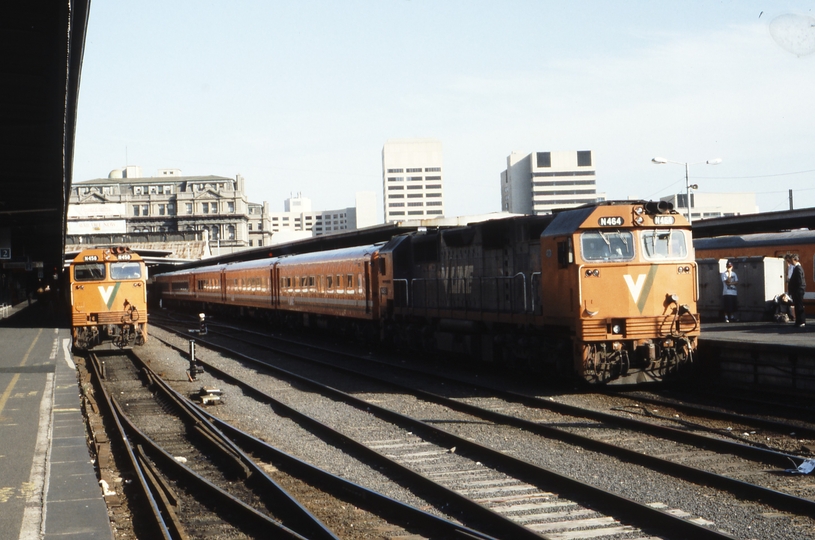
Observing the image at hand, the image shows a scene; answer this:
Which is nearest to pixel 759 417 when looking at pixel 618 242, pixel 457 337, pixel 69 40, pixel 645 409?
pixel 645 409

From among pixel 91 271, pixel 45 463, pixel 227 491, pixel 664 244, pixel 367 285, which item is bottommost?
pixel 227 491

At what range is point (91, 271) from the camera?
2472 centimetres

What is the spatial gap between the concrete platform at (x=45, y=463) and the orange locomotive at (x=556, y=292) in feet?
26.7

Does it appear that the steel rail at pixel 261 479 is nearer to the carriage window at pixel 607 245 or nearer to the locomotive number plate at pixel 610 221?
the carriage window at pixel 607 245

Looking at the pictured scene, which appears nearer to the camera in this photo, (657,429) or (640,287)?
(657,429)

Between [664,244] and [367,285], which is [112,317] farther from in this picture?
[664,244]

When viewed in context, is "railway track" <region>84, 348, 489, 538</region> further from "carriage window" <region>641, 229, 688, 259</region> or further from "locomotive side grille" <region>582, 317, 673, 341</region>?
"carriage window" <region>641, 229, 688, 259</region>

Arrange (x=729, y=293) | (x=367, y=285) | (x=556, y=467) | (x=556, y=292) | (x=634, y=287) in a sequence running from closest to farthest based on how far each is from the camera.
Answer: (x=556, y=467), (x=634, y=287), (x=556, y=292), (x=729, y=293), (x=367, y=285)

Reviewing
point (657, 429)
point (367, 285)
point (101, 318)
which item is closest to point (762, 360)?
point (657, 429)

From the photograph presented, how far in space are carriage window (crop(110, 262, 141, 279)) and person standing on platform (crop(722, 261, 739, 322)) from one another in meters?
17.0

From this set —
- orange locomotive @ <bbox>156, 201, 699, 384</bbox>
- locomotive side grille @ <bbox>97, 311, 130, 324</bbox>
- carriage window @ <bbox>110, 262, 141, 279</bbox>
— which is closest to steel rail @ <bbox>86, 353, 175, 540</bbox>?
orange locomotive @ <bbox>156, 201, 699, 384</bbox>

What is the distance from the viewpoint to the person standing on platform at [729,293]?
21.1m

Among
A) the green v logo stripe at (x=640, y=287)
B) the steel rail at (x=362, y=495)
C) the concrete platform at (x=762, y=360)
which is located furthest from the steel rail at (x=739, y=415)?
the steel rail at (x=362, y=495)

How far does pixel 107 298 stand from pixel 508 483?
1890cm
